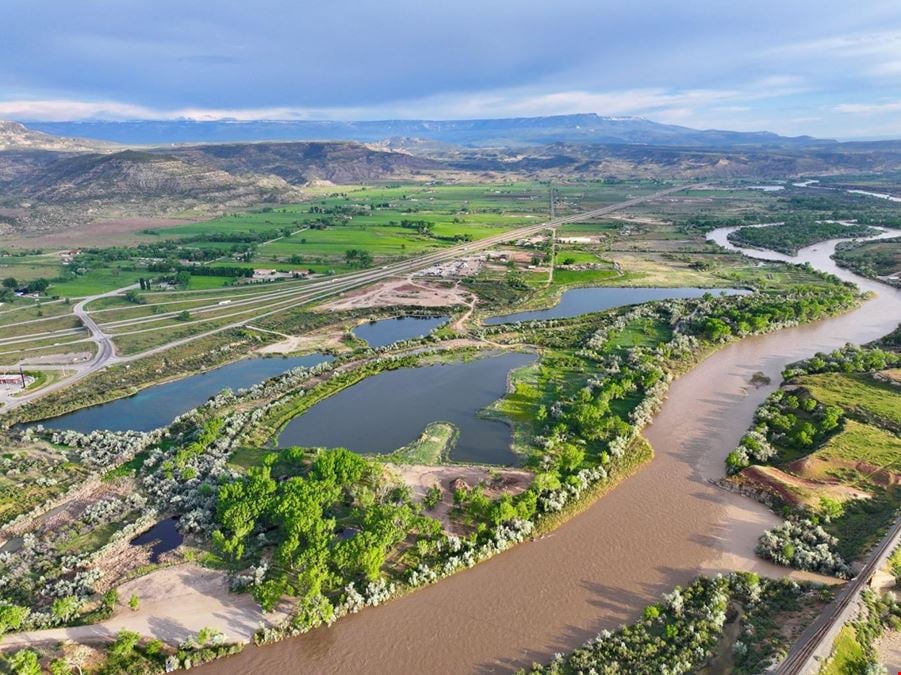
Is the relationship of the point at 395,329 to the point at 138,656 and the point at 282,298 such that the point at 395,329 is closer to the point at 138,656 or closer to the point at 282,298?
the point at 282,298

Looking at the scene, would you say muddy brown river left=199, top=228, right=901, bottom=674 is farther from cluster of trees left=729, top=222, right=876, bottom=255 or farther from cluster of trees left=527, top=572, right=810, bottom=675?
cluster of trees left=729, top=222, right=876, bottom=255

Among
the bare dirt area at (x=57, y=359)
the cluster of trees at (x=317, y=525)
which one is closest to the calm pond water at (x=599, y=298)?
the cluster of trees at (x=317, y=525)

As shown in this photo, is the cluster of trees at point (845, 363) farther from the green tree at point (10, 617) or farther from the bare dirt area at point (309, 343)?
the green tree at point (10, 617)

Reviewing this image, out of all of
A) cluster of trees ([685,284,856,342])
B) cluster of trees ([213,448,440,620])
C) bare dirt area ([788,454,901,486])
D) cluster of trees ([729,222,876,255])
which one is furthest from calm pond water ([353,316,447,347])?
cluster of trees ([729,222,876,255])

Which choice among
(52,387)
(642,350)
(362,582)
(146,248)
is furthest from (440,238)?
(362,582)

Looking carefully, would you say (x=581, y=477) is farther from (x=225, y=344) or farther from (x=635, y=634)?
(x=225, y=344)

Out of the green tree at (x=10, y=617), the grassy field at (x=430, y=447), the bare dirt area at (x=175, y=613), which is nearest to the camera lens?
the green tree at (x=10, y=617)
